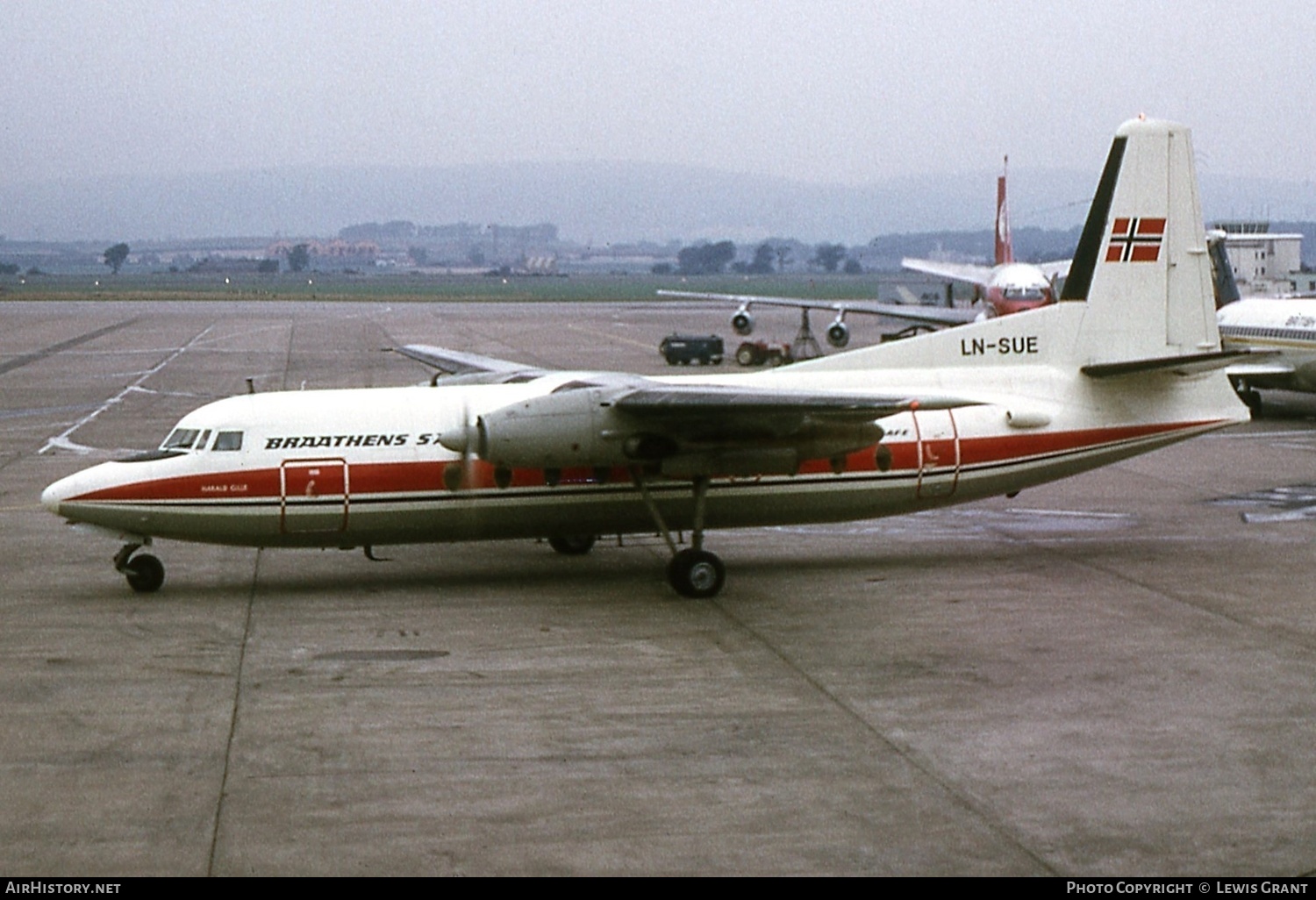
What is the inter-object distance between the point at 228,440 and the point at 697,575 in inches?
259

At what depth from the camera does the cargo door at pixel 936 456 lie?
21.6m

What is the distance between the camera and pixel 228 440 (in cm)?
2000

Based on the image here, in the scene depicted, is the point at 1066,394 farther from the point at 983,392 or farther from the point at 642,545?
the point at 642,545

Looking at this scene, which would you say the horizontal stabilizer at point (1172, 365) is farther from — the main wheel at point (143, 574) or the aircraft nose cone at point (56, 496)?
the aircraft nose cone at point (56, 496)

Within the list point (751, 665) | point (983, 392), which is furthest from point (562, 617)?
point (983, 392)

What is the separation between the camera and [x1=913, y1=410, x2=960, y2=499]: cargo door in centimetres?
2156

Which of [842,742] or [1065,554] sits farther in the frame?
[1065,554]

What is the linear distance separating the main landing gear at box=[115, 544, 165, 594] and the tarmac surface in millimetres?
287

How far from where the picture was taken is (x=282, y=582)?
69.5ft

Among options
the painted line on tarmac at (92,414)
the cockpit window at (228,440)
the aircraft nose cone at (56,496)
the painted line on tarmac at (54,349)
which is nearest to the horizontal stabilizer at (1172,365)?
the cockpit window at (228,440)

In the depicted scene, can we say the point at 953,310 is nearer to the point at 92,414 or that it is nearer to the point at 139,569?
the point at 92,414
